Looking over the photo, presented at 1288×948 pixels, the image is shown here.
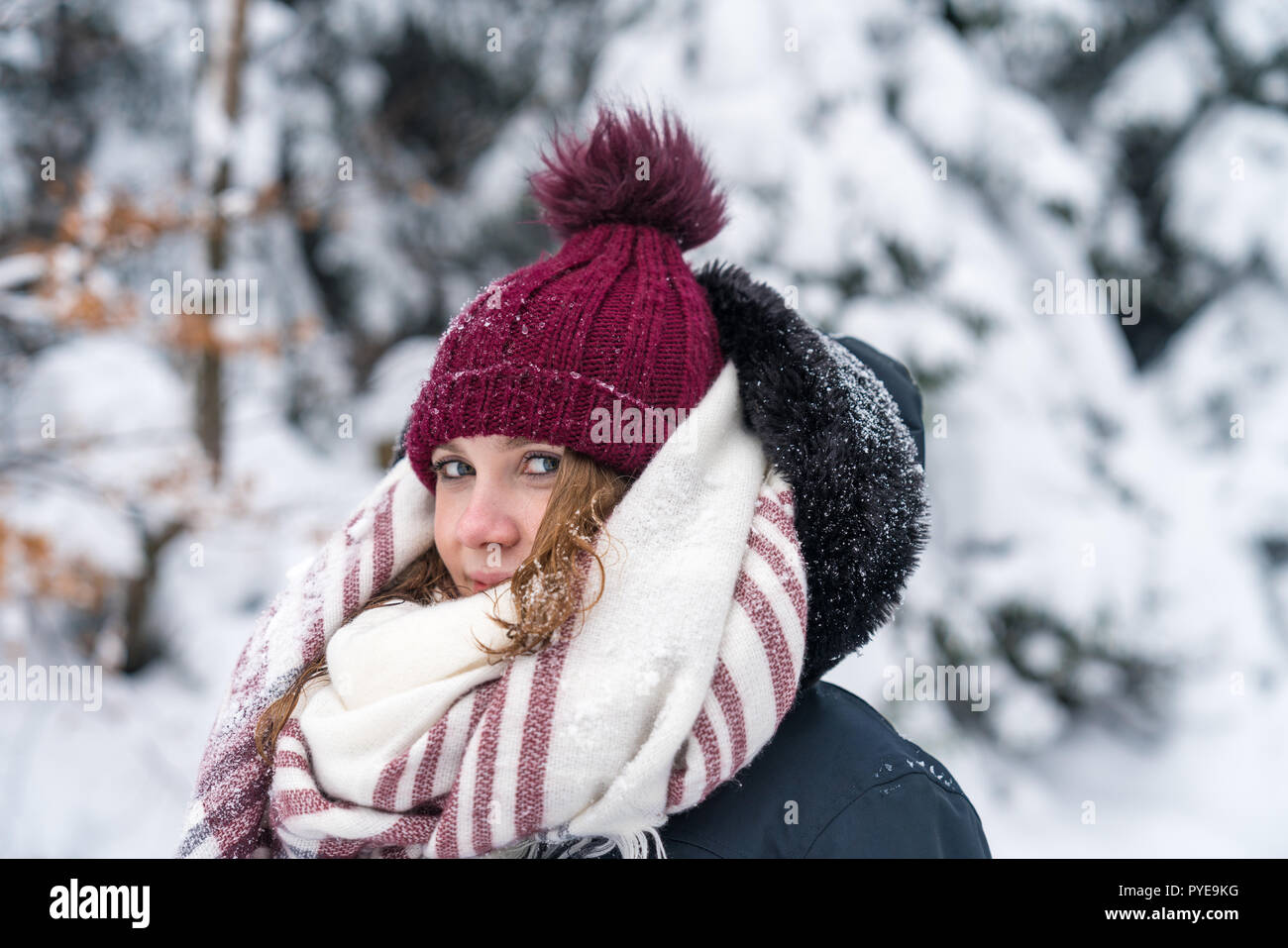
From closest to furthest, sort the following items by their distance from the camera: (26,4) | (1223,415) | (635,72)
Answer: (26,4) < (635,72) < (1223,415)

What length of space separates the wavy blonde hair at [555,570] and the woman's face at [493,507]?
1.3 inches

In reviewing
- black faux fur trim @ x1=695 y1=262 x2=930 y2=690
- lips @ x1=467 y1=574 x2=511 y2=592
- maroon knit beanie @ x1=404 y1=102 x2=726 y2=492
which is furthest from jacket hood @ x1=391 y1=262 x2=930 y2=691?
lips @ x1=467 y1=574 x2=511 y2=592

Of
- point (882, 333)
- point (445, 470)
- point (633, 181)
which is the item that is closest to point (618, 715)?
point (445, 470)

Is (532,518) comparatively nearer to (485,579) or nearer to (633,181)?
(485,579)

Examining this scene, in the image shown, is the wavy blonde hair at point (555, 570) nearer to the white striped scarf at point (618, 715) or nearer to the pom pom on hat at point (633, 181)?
the white striped scarf at point (618, 715)

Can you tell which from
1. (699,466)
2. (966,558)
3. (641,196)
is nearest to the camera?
(699,466)

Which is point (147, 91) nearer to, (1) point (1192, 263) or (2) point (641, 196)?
(2) point (641, 196)

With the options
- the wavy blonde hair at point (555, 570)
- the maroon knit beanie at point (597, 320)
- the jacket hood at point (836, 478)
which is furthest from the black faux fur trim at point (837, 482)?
the wavy blonde hair at point (555, 570)

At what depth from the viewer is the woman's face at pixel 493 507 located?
1320 mm

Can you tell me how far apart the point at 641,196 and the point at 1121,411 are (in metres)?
4.51

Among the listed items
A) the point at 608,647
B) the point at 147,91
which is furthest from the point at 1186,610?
the point at 147,91

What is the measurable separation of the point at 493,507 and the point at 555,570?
181mm

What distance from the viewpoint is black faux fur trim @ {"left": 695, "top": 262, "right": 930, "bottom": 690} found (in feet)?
4.30

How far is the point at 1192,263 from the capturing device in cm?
538
